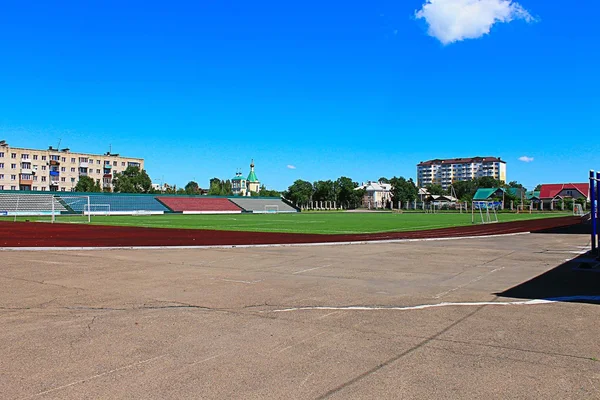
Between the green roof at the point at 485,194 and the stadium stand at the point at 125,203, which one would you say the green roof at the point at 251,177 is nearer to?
the green roof at the point at 485,194

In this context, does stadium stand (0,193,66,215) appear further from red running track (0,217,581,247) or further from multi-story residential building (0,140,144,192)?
red running track (0,217,581,247)

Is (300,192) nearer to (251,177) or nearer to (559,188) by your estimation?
(251,177)

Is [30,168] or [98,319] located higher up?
[30,168]

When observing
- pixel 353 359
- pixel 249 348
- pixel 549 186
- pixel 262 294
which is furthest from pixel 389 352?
pixel 549 186

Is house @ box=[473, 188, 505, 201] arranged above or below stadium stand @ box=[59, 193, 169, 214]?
above

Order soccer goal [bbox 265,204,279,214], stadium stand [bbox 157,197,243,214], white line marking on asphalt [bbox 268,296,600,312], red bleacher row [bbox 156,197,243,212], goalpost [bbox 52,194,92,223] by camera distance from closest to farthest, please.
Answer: white line marking on asphalt [bbox 268,296,600,312] → goalpost [bbox 52,194,92,223] → stadium stand [bbox 157,197,243,214] → red bleacher row [bbox 156,197,243,212] → soccer goal [bbox 265,204,279,214]

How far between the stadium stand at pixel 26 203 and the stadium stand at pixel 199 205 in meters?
21.7

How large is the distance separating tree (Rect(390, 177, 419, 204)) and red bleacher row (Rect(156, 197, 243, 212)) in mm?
76493

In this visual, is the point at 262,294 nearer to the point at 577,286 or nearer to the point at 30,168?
the point at 577,286

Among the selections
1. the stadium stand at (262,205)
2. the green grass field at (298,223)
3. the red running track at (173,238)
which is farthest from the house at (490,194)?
the red running track at (173,238)

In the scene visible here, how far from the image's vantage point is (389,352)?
5.60m

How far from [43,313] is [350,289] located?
591 centimetres

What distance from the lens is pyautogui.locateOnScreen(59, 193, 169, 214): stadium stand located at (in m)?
80.9

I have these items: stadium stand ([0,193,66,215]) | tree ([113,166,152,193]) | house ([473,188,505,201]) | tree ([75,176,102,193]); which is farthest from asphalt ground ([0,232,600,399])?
house ([473,188,505,201])
